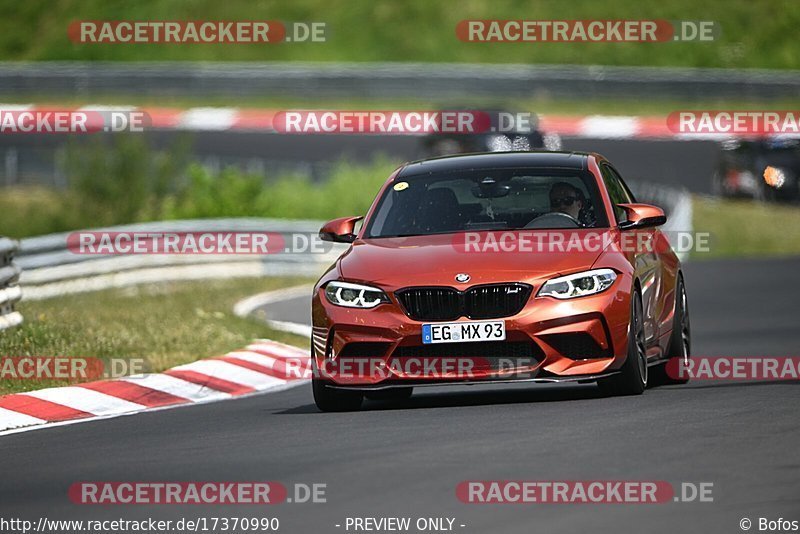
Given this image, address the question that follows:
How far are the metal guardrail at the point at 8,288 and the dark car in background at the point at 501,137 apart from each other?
22638 millimetres

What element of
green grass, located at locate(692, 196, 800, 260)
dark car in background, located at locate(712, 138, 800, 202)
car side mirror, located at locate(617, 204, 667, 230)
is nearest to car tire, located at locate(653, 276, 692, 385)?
car side mirror, located at locate(617, 204, 667, 230)

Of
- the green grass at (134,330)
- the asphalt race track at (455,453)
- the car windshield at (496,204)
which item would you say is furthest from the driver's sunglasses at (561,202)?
the green grass at (134,330)

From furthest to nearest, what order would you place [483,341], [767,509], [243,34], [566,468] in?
1. [243,34]
2. [483,341]
3. [566,468]
4. [767,509]

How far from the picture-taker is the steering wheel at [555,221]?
38.8ft

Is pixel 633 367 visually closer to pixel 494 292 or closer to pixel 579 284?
pixel 579 284

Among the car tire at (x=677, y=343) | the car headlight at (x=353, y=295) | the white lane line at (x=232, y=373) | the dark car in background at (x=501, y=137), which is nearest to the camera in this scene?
the car headlight at (x=353, y=295)

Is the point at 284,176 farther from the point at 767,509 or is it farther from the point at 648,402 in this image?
the point at 767,509

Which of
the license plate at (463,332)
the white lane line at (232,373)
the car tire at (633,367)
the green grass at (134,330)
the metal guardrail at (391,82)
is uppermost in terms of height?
the metal guardrail at (391,82)

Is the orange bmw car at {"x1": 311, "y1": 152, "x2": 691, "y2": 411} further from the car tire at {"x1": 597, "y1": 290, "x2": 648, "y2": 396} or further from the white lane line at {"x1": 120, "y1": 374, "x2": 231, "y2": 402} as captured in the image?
the white lane line at {"x1": 120, "y1": 374, "x2": 231, "y2": 402}

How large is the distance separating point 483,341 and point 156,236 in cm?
1499

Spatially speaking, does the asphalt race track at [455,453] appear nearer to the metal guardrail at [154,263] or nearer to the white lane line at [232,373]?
the white lane line at [232,373]

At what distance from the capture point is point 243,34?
57344 millimetres

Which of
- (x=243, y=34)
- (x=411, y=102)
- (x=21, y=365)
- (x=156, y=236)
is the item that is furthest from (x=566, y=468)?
(x=243, y=34)

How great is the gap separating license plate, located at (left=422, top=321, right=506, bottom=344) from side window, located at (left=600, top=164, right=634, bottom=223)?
1.65 metres
